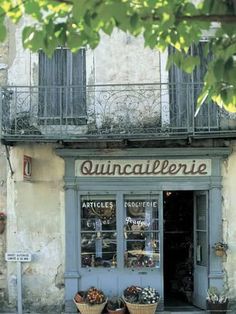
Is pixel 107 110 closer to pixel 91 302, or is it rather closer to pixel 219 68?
pixel 91 302

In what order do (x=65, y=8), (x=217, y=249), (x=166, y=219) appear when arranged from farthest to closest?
1. (x=166, y=219)
2. (x=217, y=249)
3. (x=65, y=8)

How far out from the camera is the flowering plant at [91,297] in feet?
34.7

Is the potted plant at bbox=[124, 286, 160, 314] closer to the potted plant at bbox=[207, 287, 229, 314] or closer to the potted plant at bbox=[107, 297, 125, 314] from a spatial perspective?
the potted plant at bbox=[107, 297, 125, 314]

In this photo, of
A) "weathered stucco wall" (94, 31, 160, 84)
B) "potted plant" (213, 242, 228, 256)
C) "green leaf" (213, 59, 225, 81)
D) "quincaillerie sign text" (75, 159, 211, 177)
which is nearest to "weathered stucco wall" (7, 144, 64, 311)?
"quincaillerie sign text" (75, 159, 211, 177)

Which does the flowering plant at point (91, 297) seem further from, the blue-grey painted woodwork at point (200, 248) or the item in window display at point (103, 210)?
the blue-grey painted woodwork at point (200, 248)

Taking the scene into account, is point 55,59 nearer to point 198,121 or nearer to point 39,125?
point 39,125

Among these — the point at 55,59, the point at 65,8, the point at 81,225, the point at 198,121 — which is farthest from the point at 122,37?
the point at 65,8

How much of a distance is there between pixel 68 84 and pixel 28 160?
1.63m

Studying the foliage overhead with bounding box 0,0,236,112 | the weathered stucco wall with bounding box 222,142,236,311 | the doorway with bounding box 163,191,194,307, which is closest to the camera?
A: the foliage overhead with bounding box 0,0,236,112

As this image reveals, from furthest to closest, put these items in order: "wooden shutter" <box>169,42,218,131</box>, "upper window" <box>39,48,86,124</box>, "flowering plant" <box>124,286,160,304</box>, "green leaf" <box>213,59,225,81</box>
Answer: "upper window" <box>39,48,86,124</box> < "wooden shutter" <box>169,42,218,131</box> < "flowering plant" <box>124,286,160,304</box> < "green leaf" <box>213,59,225,81</box>

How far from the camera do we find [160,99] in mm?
11055

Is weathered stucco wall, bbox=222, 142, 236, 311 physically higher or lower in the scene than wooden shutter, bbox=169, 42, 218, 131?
lower

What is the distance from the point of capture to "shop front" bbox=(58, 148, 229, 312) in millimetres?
11078

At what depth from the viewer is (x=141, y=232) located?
11.2m
